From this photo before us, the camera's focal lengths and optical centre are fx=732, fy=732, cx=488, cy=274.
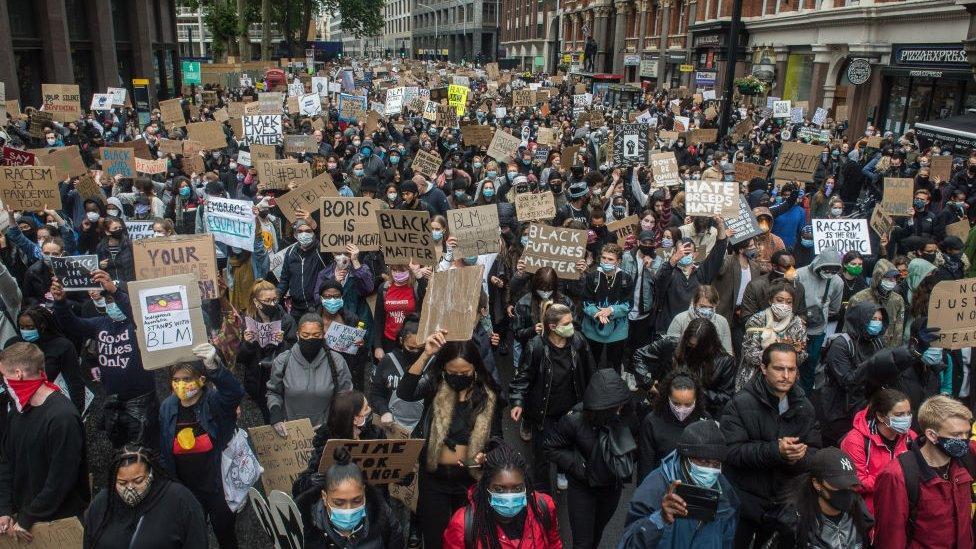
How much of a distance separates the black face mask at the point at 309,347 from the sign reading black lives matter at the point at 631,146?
872 centimetres

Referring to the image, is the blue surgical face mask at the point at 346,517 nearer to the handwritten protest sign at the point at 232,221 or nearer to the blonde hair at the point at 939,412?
the blonde hair at the point at 939,412

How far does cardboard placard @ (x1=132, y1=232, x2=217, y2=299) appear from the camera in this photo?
227 inches

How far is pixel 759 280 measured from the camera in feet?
21.2

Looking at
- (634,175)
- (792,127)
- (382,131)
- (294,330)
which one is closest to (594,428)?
(294,330)

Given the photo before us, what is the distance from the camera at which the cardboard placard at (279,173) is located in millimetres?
10344

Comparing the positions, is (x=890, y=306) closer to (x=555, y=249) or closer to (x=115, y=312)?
(x=555, y=249)

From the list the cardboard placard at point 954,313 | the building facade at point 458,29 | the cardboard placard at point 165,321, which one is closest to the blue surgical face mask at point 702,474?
the cardboard placard at point 954,313

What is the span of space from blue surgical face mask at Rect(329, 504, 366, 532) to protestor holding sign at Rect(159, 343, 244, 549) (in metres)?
1.27

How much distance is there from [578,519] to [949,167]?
10969 mm

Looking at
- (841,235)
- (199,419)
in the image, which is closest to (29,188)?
(199,419)

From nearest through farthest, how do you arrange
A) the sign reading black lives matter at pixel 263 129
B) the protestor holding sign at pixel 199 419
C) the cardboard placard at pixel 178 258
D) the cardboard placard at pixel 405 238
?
1. the protestor holding sign at pixel 199 419
2. the cardboard placard at pixel 178 258
3. the cardboard placard at pixel 405 238
4. the sign reading black lives matter at pixel 263 129

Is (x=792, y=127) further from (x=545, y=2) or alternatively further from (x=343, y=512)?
(x=545, y=2)

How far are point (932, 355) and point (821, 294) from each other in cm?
141

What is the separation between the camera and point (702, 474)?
344 centimetres
